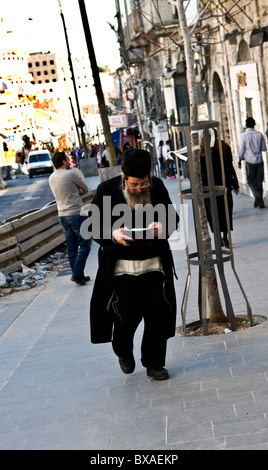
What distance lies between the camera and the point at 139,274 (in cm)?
602

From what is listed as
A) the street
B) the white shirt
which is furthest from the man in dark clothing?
the street

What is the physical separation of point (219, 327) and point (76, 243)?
14.4 feet

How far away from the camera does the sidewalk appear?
4.89 m

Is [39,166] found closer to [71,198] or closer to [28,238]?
[28,238]

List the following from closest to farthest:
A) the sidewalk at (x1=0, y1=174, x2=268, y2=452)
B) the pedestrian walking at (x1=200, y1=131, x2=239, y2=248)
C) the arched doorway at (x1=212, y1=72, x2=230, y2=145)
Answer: the sidewalk at (x1=0, y1=174, x2=268, y2=452) → the pedestrian walking at (x1=200, y1=131, x2=239, y2=248) → the arched doorway at (x1=212, y1=72, x2=230, y2=145)

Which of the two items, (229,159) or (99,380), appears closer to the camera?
(99,380)

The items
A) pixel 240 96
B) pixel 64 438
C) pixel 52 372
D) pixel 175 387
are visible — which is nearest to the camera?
pixel 64 438

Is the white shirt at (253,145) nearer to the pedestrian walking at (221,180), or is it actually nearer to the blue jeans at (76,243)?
the pedestrian walking at (221,180)

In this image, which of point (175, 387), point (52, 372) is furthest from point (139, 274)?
point (52, 372)

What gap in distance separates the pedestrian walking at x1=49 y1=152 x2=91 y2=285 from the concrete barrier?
186 centimetres

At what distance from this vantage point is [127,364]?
20.6ft

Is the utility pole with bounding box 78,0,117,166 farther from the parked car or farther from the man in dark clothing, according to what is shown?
the parked car

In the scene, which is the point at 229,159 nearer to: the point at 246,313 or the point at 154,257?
the point at 246,313
